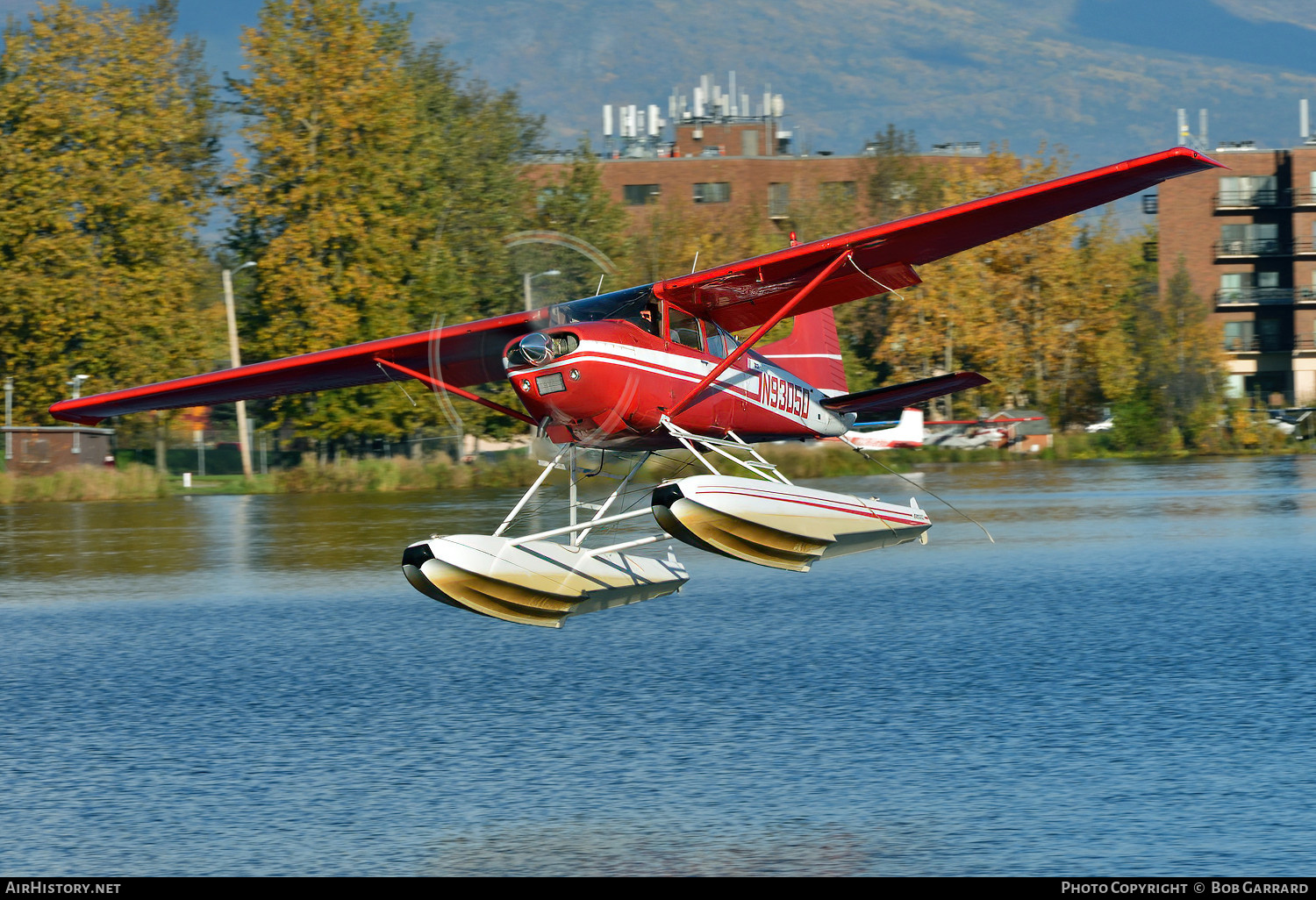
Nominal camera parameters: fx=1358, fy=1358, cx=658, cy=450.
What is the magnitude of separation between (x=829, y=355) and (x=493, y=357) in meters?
5.17

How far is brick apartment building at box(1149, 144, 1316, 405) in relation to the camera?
89438 millimetres

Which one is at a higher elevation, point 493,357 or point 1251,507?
point 493,357

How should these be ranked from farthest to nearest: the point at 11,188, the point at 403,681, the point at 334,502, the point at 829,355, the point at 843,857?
the point at 11,188 < the point at 334,502 < the point at 829,355 < the point at 403,681 < the point at 843,857

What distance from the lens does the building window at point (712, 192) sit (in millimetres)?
99562

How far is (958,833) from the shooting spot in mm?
10430

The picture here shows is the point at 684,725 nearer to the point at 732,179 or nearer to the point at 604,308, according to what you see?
the point at 604,308

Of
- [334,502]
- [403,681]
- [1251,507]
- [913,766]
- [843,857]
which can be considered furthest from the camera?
[334,502]

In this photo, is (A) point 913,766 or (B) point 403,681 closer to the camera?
(A) point 913,766

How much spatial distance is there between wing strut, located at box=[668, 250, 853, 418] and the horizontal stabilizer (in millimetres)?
2356

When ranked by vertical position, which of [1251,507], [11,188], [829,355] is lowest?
[1251,507]

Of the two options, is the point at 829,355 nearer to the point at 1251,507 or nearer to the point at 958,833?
the point at 958,833

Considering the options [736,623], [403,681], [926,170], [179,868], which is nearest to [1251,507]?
[736,623]

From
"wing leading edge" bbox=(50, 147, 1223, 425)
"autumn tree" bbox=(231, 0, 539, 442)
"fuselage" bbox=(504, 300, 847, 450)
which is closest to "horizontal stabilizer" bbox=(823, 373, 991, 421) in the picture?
"wing leading edge" bbox=(50, 147, 1223, 425)

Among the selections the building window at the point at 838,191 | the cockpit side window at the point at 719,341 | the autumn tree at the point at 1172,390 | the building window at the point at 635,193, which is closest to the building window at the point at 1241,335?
the autumn tree at the point at 1172,390
